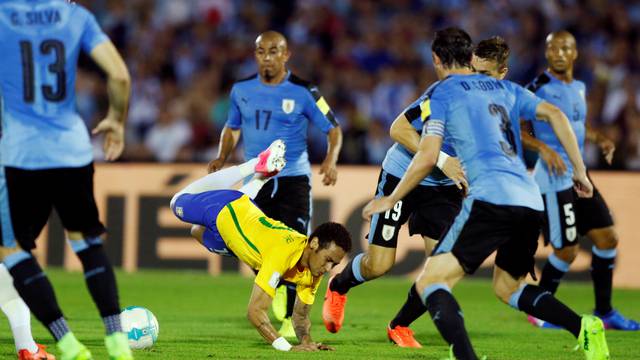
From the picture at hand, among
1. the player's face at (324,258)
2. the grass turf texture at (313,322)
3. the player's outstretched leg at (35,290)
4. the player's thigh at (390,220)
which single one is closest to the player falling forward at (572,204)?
the grass turf texture at (313,322)

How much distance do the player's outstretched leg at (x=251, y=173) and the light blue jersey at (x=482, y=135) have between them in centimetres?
287

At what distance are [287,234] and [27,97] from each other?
2498mm

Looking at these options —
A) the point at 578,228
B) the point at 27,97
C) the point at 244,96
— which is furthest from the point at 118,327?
the point at 578,228

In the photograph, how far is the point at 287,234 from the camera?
8000 mm

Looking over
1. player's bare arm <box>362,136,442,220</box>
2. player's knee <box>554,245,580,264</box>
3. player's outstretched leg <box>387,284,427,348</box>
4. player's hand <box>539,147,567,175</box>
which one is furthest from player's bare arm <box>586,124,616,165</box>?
player's bare arm <box>362,136,442,220</box>

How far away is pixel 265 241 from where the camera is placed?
8023 millimetres

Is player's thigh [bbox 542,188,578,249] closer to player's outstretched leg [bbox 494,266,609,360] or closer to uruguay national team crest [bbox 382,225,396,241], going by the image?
uruguay national team crest [bbox 382,225,396,241]

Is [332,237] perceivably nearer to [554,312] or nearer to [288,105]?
[554,312]

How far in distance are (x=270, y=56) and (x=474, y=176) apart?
3.74 m

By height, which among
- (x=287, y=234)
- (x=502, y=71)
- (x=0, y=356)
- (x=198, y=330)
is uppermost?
(x=502, y=71)

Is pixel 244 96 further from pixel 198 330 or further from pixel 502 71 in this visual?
pixel 502 71

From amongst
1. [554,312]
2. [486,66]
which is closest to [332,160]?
[486,66]

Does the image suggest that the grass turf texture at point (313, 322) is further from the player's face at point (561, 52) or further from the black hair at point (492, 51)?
the player's face at point (561, 52)

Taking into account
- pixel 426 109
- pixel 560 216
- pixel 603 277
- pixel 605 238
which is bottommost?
pixel 603 277
